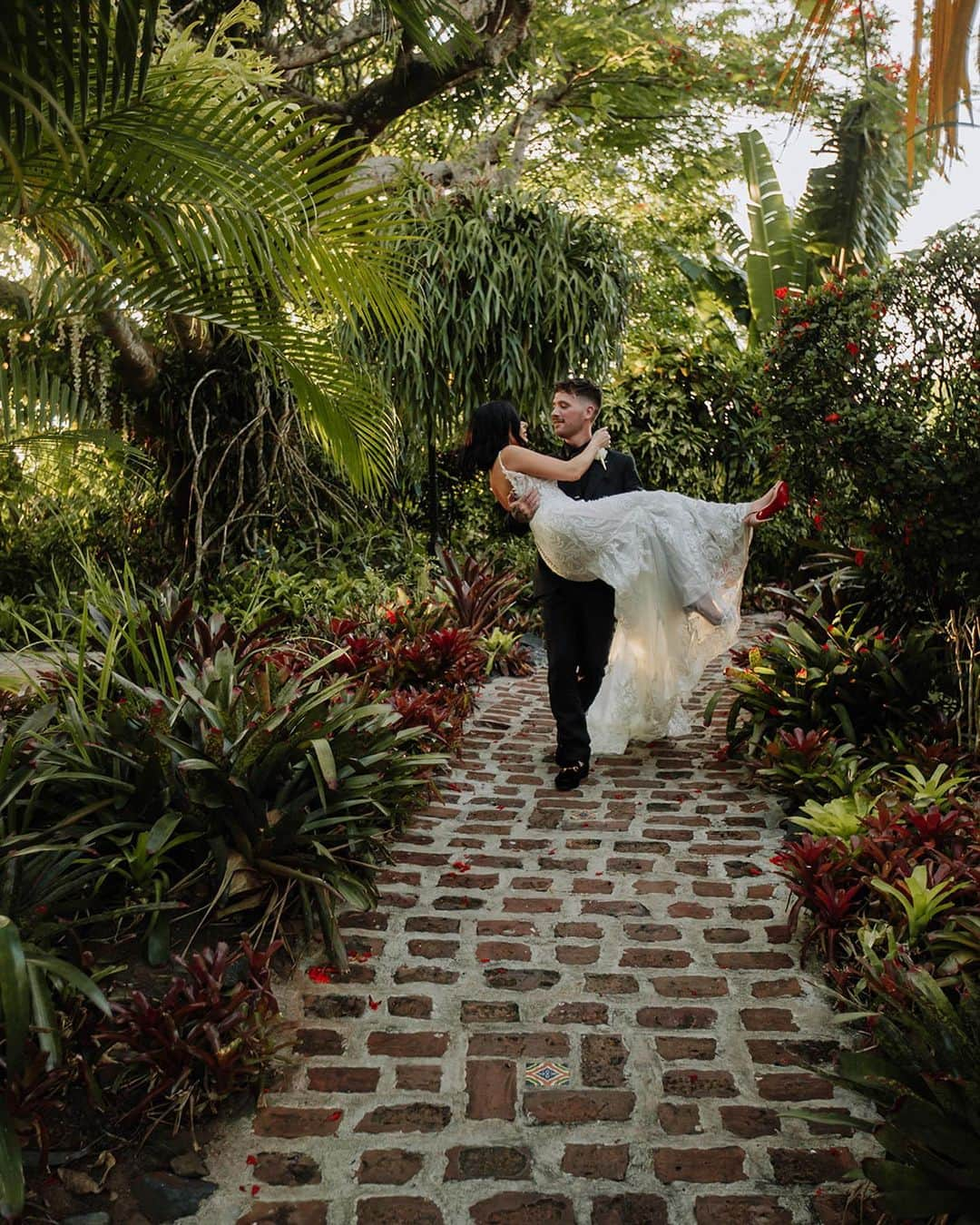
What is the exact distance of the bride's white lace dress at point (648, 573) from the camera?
4758 millimetres

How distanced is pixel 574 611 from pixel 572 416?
3.04ft

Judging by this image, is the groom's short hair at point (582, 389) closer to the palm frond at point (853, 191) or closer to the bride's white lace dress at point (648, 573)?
the bride's white lace dress at point (648, 573)

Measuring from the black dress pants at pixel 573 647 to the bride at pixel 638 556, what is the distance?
0.33 feet

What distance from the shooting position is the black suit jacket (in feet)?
16.0

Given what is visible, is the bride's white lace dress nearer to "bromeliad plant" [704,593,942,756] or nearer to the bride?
the bride

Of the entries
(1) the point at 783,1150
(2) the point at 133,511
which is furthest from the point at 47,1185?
(2) the point at 133,511

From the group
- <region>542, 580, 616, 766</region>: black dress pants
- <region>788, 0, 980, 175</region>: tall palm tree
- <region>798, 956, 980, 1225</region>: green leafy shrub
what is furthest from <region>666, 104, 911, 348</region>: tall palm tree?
<region>788, 0, 980, 175</region>: tall palm tree

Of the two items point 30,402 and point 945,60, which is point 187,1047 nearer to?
point 30,402

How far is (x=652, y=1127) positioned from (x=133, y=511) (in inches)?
279

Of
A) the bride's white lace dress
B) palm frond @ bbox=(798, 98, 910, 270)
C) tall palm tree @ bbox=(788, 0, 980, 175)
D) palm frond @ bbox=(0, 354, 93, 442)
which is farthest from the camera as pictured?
palm frond @ bbox=(798, 98, 910, 270)

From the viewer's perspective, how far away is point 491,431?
4.88m

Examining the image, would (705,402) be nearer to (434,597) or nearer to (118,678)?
(434,597)

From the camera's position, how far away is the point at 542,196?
8.60 metres

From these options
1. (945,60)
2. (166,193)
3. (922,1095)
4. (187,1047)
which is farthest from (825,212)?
(945,60)
